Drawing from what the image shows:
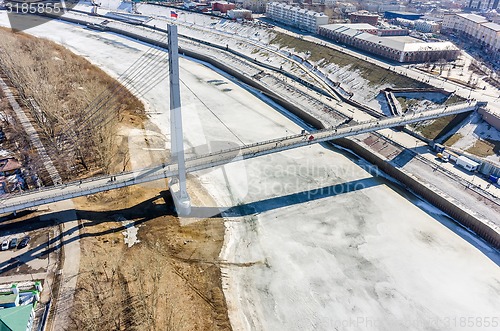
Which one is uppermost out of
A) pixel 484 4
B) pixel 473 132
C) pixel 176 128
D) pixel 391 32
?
pixel 484 4

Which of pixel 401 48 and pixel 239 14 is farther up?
pixel 239 14

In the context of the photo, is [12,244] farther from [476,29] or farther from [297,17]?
[476,29]

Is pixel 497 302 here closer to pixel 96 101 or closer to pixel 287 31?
pixel 96 101

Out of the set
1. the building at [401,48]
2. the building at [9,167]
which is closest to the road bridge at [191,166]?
the building at [9,167]

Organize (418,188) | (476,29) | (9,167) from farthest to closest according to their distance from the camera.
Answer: (476,29)
(418,188)
(9,167)

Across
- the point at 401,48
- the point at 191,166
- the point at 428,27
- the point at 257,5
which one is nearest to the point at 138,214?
the point at 191,166

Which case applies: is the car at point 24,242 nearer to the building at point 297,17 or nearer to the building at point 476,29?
the building at point 297,17

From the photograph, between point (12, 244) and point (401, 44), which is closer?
point (12, 244)

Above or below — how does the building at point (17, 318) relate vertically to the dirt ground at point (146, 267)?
above
